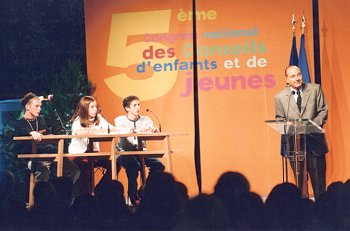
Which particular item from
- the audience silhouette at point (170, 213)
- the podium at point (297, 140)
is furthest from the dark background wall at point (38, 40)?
the podium at point (297, 140)

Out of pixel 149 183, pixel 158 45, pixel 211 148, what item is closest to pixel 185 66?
pixel 158 45

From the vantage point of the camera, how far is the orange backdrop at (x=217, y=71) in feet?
26.3

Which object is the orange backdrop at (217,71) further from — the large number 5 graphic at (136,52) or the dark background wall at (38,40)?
the dark background wall at (38,40)

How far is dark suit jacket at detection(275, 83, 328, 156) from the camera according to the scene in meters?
7.03

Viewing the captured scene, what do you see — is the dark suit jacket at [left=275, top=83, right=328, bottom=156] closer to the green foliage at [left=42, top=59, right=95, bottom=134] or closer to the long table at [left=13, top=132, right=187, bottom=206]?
the long table at [left=13, top=132, right=187, bottom=206]

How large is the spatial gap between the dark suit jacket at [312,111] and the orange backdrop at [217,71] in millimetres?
938

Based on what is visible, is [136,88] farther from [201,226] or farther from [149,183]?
[201,226]

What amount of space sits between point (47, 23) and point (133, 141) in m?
3.88

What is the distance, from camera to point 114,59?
8648mm

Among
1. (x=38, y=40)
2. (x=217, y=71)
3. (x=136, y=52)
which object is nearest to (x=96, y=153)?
(x=136, y=52)

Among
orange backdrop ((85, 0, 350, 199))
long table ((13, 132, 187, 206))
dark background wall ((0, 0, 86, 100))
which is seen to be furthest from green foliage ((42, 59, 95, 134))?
dark background wall ((0, 0, 86, 100))

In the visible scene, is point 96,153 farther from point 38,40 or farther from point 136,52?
point 38,40

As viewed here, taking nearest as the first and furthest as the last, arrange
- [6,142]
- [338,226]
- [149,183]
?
[338,226] < [149,183] < [6,142]

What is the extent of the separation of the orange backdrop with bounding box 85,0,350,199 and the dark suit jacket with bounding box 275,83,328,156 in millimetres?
938
